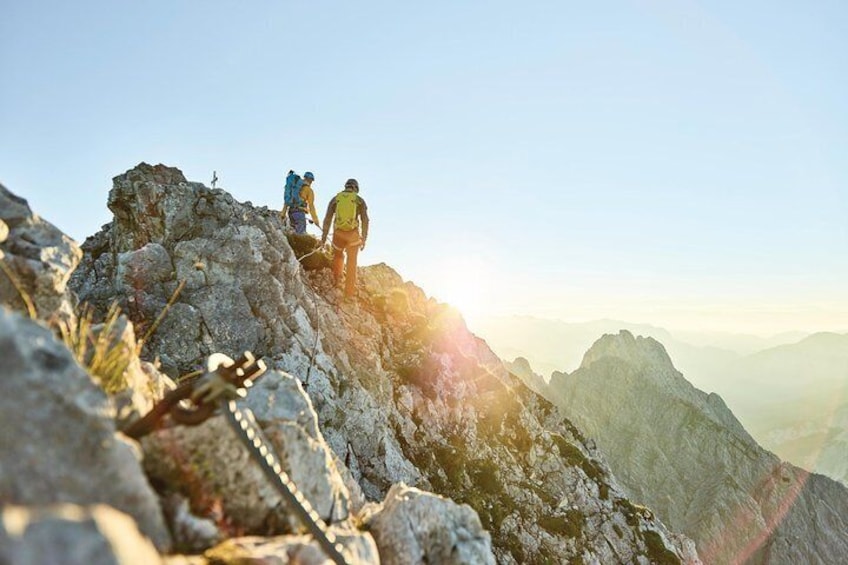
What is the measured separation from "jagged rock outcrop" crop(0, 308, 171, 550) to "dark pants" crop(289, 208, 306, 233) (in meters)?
22.3

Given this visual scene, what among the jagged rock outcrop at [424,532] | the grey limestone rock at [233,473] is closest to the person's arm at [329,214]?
the grey limestone rock at [233,473]

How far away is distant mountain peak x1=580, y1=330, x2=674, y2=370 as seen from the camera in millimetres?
179125

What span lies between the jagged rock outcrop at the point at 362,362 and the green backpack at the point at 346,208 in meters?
3.25

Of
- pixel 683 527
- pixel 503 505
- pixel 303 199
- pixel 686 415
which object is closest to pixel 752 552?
pixel 683 527

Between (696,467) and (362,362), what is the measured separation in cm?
15772

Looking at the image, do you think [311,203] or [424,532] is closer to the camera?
[424,532]

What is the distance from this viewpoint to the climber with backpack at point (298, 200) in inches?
1034

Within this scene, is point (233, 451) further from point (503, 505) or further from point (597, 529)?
point (597, 529)

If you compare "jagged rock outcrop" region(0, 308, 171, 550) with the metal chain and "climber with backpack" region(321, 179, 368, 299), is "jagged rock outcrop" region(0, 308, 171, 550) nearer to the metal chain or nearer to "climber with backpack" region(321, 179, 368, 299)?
the metal chain

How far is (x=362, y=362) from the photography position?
22.2 metres

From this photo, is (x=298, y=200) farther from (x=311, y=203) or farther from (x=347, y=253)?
(x=347, y=253)

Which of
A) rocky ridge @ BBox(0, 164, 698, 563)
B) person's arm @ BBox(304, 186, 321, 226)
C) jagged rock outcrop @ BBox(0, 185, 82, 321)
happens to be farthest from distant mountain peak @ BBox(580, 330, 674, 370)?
jagged rock outcrop @ BBox(0, 185, 82, 321)

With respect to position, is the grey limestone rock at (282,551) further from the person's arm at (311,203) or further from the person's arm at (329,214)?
the person's arm at (311,203)

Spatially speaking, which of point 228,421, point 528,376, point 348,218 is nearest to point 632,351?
point 528,376
